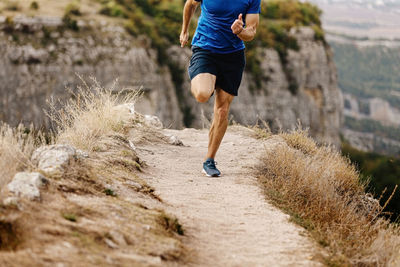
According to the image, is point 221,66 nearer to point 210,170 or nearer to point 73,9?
point 210,170

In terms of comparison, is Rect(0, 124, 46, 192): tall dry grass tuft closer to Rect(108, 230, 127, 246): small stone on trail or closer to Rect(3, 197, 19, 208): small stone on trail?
Rect(3, 197, 19, 208): small stone on trail

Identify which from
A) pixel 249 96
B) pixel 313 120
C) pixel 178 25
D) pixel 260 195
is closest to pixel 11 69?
pixel 178 25

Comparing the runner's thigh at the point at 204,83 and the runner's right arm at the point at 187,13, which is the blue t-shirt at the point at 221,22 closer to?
the runner's thigh at the point at 204,83

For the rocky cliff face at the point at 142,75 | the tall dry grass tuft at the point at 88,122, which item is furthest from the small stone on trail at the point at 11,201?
the rocky cliff face at the point at 142,75

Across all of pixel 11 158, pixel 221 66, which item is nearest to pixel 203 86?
pixel 221 66

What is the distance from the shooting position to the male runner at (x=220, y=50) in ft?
18.9

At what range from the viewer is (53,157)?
429 centimetres

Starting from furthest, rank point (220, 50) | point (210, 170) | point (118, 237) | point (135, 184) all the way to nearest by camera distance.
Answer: point (210, 170), point (220, 50), point (135, 184), point (118, 237)

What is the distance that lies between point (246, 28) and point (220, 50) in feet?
1.38

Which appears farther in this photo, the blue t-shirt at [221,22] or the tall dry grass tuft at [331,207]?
the blue t-shirt at [221,22]

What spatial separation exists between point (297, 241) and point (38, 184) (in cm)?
198

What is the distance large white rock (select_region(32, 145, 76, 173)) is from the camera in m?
4.16

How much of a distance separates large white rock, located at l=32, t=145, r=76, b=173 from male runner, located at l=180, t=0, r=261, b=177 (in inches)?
70.7

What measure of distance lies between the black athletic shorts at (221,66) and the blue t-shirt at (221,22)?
0.23 feet
